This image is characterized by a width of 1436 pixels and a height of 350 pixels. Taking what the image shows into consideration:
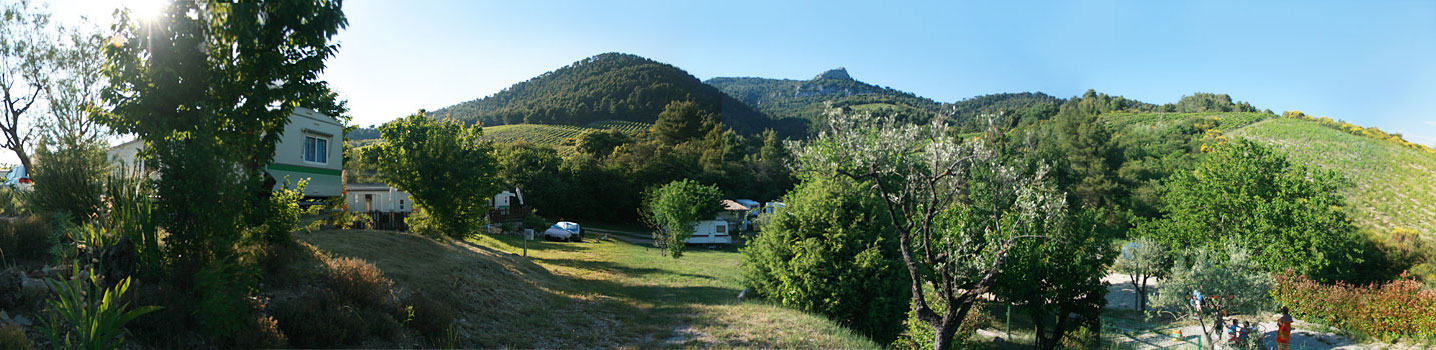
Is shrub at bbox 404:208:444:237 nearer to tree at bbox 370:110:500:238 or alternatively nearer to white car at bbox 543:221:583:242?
tree at bbox 370:110:500:238

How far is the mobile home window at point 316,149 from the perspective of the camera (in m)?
15.7

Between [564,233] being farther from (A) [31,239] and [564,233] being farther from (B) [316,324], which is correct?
(B) [316,324]

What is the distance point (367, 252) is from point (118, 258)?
590 cm

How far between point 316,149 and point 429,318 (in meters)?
12.0

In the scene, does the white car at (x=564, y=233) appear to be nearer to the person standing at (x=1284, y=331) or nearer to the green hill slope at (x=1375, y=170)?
the person standing at (x=1284, y=331)

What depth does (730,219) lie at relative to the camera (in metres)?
40.3

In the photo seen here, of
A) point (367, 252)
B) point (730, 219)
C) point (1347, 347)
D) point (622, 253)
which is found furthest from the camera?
point (730, 219)

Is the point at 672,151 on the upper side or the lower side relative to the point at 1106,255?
upper

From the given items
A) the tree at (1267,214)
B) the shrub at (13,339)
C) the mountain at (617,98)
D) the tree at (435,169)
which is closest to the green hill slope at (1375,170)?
the tree at (1267,214)

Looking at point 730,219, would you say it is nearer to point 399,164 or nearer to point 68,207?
point 399,164

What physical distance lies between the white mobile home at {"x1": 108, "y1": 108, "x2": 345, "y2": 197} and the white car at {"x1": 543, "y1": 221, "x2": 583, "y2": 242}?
13625 mm

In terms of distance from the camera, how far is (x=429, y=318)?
24.1 ft

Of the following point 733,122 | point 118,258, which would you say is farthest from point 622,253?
point 733,122

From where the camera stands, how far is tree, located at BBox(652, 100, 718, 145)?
6253 centimetres
